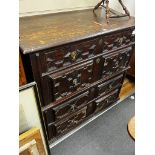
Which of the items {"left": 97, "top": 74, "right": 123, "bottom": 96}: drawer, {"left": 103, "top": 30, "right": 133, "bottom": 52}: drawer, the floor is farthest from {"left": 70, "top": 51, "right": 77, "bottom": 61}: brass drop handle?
the floor

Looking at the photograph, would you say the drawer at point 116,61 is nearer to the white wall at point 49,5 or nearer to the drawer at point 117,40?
the drawer at point 117,40

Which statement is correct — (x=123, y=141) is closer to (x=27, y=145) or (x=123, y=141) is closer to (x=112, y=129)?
(x=112, y=129)

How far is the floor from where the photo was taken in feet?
5.06

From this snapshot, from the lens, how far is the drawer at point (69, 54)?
1.04 meters

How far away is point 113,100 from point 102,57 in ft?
2.23

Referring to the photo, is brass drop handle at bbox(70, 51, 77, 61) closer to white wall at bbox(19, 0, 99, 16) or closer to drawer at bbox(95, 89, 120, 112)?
white wall at bbox(19, 0, 99, 16)

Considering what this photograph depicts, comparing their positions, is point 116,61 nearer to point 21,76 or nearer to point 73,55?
point 73,55

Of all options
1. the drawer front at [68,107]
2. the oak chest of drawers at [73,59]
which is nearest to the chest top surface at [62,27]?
the oak chest of drawers at [73,59]

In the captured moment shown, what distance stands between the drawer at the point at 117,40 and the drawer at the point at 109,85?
313mm

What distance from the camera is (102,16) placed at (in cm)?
146

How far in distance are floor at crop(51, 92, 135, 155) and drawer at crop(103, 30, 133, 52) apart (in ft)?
2.44
